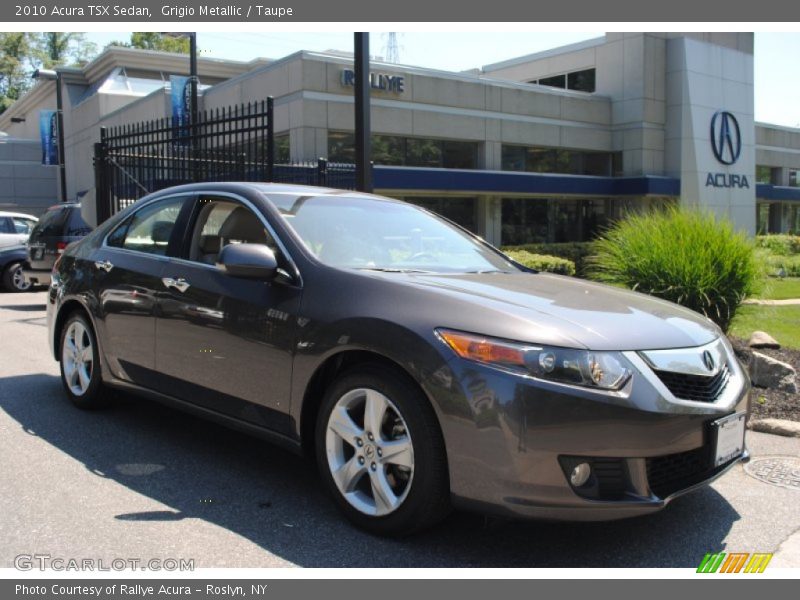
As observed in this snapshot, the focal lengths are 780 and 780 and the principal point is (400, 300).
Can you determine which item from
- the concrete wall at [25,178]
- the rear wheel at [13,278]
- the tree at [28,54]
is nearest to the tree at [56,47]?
the tree at [28,54]

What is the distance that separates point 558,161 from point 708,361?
25170 mm

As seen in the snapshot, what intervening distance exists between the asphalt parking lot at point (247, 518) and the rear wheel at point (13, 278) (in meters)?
12.3

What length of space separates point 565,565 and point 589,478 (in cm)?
47

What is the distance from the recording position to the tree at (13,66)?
67037 mm

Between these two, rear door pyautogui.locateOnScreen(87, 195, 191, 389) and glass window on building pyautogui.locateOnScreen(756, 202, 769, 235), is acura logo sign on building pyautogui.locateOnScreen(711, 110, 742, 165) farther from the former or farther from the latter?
rear door pyautogui.locateOnScreen(87, 195, 191, 389)

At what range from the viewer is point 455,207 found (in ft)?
82.0

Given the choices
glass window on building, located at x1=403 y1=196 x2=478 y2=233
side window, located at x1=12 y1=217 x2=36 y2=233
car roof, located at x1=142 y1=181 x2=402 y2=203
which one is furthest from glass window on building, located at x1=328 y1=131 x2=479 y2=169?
car roof, located at x1=142 y1=181 x2=402 y2=203

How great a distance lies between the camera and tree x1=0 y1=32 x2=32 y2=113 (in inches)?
2639

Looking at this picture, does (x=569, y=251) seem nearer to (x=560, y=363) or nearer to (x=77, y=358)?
(x=77, y=358)

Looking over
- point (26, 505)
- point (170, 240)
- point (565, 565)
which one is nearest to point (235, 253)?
point (170, 240)

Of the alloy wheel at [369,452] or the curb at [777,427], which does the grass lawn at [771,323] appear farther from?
the alloy wheel at [369,452]

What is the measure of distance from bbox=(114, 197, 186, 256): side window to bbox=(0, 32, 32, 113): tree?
69.7m

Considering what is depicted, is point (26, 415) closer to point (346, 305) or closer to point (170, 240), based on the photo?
point (170, 240)

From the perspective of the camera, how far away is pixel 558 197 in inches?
1102
